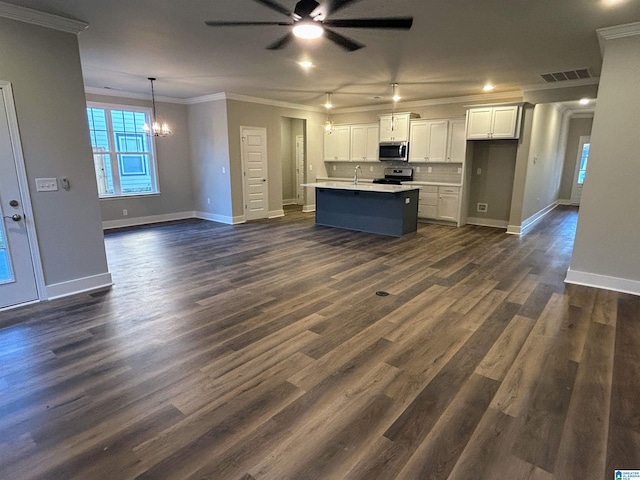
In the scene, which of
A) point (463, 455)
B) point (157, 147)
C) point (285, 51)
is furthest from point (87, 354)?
point (157, 147)

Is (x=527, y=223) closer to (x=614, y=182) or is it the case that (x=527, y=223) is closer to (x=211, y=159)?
(x=614, y=182)

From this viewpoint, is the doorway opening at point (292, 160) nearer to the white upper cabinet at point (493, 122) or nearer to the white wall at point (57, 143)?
the white upper cabinet at point (493, 122)

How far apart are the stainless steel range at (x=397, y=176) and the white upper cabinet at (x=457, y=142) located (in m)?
1.10

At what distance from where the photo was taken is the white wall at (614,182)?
3635 millimetres

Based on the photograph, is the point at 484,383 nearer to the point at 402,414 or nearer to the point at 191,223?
the point at 402,414

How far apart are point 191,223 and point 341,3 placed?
624cm

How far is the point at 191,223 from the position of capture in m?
8.16

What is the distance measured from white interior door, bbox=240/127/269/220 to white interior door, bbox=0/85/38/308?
190 inches

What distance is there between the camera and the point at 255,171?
826cm

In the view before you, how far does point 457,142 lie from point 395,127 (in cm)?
151

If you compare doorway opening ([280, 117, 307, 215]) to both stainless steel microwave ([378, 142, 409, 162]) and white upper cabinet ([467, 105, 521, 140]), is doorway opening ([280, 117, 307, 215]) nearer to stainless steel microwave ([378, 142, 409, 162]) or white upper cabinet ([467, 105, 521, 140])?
stainless steel microwave ([378, 142, 409, 162])

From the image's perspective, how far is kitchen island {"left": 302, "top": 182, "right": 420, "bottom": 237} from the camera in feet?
21.6

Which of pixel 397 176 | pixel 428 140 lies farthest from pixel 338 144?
pixel 428 140

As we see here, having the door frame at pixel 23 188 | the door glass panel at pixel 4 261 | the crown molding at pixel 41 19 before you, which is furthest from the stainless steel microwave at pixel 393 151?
the door glass panel at pixel 4 261
